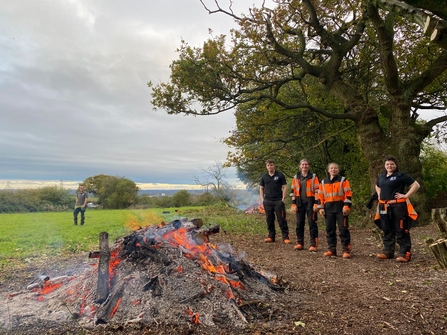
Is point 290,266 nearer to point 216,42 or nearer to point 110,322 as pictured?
point 110,322

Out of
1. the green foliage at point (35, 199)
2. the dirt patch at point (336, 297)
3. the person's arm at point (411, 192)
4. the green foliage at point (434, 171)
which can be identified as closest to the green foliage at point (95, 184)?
the green foliage at point (35, 199)

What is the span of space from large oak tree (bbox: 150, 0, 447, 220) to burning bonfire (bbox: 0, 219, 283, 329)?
7477 millimetres

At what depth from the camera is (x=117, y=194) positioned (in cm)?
1809

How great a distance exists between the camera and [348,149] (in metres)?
16.5

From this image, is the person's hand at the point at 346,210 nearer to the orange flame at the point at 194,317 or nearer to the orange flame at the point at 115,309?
the orange flame at the point at 194,317

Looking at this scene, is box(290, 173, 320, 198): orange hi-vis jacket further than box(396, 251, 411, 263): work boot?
Yes

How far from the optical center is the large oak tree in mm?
10438

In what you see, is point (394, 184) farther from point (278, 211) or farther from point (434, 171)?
point (434, 171)

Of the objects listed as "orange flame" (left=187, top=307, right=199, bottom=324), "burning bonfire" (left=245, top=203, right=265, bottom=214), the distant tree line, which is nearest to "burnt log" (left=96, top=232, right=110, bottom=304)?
"orange flame" (left=187, top=307, right=199, bottom=324)

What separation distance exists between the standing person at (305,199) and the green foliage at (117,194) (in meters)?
12.0

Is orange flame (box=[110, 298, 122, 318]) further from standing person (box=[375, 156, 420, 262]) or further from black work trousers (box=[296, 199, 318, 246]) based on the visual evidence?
standing person (box=[375, 156, 420, 262])

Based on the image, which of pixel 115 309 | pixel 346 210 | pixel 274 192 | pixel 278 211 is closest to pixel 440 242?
pixel 346 210

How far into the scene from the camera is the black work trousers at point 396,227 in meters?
6.27

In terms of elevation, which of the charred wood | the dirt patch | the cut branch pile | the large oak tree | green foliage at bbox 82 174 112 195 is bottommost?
the dirt patch
